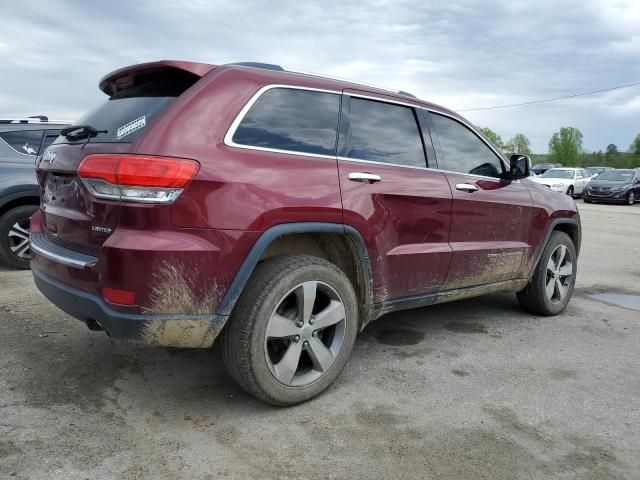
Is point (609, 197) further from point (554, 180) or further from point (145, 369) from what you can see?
point (145, 369)

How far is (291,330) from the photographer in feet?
9.36

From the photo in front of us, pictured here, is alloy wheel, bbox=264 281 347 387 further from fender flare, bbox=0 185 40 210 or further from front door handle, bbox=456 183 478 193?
fender flare, bbox=0 185 40 210

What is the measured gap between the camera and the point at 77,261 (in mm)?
2664

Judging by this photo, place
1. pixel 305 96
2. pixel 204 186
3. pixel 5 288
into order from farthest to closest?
pixel 5 288
pixel 305 96
pixel 204 186

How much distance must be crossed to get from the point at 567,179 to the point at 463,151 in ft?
77.5

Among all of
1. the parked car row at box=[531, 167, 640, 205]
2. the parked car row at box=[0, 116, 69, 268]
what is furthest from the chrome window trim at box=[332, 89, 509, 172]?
the parked car row at box=[531, 167, 640, 205]

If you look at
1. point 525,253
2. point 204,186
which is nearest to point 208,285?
point 204,186

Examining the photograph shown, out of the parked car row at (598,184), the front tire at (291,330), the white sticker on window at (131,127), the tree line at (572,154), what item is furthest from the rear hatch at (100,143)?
the tree line at (572,154)

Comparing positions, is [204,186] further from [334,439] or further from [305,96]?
[334,439]

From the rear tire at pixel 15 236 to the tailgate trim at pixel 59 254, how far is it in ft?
9.60

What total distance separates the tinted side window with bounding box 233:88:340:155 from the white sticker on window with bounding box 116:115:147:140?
0.45 metres

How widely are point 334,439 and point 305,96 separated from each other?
1.83m

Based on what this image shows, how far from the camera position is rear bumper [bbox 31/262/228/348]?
8.21 feet

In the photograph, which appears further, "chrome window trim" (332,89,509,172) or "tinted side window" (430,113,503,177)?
"tinted side window" (430,113,503,177)
